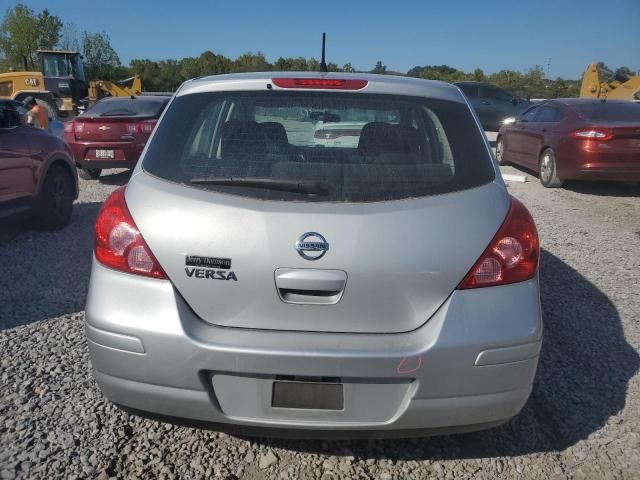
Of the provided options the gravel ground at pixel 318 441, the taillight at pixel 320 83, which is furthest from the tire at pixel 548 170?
the taillight at pixel 320 83

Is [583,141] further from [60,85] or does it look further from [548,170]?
[60,85]

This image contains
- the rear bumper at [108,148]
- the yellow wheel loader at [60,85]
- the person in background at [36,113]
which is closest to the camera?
the rear bumper at [108,148]

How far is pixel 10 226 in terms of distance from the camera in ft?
21.4

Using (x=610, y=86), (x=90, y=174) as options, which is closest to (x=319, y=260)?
(x=90, y=174)

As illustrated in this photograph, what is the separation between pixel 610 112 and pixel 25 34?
65.3 metres

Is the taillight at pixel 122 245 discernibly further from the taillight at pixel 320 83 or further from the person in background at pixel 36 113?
the person in background at pixel 36 113

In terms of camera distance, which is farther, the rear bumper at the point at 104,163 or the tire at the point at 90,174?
the tire at the point at 90,174

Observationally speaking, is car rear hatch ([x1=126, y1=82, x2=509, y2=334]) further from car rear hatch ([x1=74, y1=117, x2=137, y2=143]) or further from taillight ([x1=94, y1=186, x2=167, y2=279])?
car rear hatch ([x1=74, y1=117, x2=137, y2=143])

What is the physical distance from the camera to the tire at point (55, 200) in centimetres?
616

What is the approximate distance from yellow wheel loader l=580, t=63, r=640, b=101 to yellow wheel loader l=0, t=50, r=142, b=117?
1704 centimetres

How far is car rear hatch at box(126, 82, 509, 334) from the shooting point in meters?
1.93

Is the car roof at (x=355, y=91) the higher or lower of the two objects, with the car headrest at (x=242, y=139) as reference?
higher

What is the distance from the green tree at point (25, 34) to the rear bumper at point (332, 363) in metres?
66.2

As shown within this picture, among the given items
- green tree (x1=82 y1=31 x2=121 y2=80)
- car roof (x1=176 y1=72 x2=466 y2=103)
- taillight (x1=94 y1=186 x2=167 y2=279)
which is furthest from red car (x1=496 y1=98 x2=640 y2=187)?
green tree (x1=82 y1=31 x2=121 y2=80)
